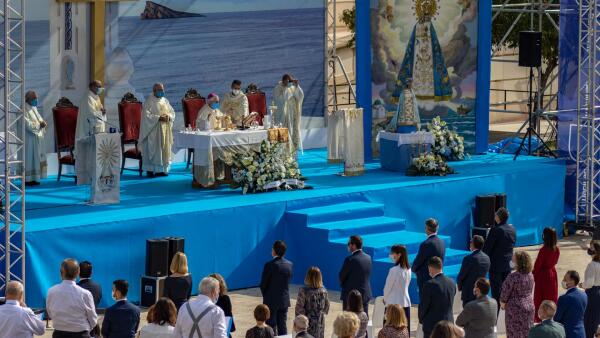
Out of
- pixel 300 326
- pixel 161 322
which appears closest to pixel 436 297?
pixel 300 326

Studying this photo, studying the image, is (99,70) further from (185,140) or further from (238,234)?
(238,234)

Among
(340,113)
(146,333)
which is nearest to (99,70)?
(340,113)

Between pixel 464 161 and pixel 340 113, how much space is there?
2747 mm

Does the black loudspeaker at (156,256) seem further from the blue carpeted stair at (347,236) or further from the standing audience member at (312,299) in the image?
the standing audience member at (312,299)

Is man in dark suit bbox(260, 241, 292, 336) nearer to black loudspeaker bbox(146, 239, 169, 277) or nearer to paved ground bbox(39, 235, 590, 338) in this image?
paved ground bbox(39, 235, 590, 338)

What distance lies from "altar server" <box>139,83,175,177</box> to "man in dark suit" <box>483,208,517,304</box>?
19.4 ft

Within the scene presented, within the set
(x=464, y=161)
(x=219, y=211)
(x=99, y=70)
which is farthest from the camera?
(x=464, y=161)

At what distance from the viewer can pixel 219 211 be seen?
1839cm

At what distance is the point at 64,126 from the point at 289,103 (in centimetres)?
435

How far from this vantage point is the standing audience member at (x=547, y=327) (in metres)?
12.4

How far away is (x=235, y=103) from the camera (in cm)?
2197

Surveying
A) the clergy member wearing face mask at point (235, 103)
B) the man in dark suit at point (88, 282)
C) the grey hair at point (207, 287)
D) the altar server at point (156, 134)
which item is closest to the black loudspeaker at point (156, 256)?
the man in dark suit at point (88, 282)

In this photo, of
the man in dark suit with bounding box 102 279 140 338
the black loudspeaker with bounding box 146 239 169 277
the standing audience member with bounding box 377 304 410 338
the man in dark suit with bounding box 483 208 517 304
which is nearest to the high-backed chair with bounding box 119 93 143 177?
the black loudspeaker with bounding box 146 239 169 277

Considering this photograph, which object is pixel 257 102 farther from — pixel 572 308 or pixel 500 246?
pixel 572 308
